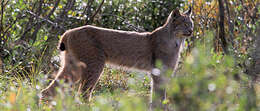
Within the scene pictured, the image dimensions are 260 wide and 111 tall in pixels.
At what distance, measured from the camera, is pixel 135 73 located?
6160 mm

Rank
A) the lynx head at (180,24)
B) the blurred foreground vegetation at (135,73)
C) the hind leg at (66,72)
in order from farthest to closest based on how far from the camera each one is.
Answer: the lynx head at (180,24) < the hind leg at (66,72) < the blurred foreground vegetation at (135,73)

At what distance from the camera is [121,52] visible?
545cm

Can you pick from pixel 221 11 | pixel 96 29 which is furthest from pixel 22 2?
pixel 221 11

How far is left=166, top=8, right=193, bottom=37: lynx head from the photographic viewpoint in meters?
5.54

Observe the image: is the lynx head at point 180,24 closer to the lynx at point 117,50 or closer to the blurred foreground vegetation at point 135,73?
the lynx at point 117,50

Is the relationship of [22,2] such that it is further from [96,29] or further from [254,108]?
[254,108]

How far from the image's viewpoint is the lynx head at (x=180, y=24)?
5535 millimetres

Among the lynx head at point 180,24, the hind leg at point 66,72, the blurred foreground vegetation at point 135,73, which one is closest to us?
the blurred foreground vegetation at point 135,73

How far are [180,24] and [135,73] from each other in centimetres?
110

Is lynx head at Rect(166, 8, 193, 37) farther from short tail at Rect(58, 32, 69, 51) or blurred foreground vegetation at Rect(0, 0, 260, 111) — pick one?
short tail at Rect(58, 32, 69, 51)

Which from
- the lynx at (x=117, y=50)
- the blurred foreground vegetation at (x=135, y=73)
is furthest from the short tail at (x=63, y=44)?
the blurred foreground vegetation at (x=135, y=73)

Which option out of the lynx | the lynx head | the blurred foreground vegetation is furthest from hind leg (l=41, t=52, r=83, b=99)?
the lynx head

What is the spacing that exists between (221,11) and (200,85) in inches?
118

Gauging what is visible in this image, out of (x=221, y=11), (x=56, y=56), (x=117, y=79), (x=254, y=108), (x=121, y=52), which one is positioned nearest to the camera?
(x=254, y=108)
